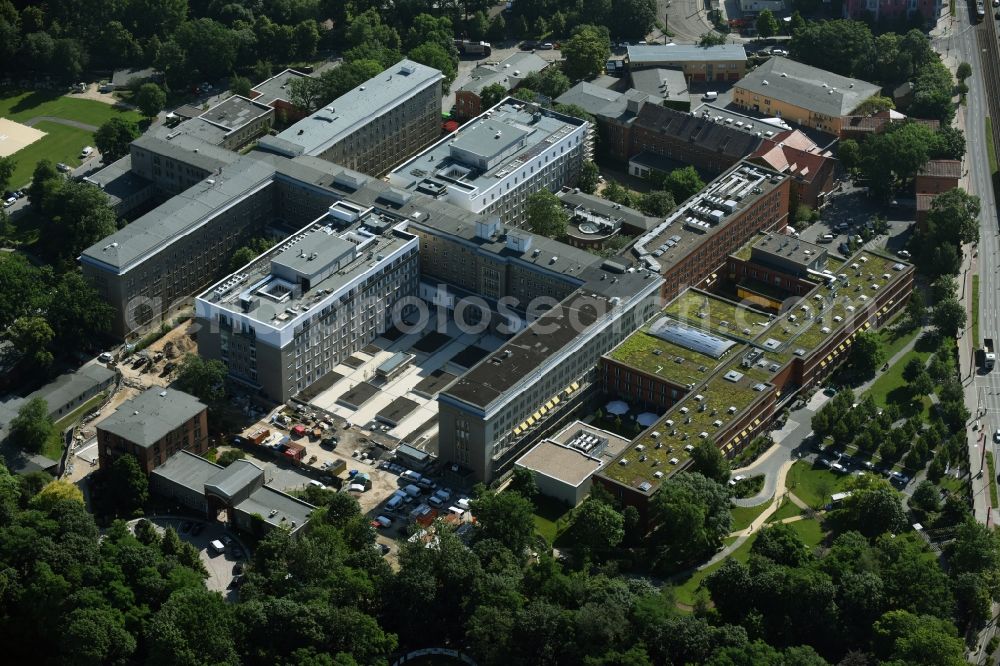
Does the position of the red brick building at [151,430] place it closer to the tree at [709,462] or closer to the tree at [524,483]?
the tree at [524,483]

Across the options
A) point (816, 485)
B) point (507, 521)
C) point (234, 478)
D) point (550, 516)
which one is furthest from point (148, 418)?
point (816, 485)

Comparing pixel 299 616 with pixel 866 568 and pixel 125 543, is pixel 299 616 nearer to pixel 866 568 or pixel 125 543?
pixel 125 543

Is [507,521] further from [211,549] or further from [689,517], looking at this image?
[211,549]

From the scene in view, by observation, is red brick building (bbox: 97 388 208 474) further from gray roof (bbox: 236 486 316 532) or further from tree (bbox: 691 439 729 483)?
tree (bbox: 691 439 729 483)

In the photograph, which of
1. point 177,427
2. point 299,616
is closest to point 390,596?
point 299,616

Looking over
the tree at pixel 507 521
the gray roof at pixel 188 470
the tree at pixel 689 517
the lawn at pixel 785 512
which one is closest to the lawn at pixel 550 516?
the tree at pixel 507 521
